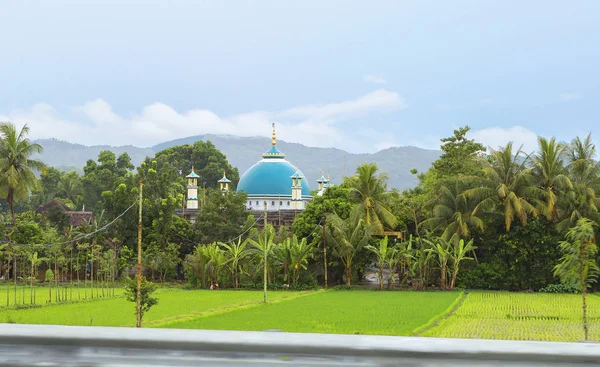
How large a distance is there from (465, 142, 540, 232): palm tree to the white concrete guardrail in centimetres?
2457

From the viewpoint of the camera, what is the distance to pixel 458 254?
25609mm

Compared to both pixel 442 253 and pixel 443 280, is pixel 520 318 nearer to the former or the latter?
pixel 442 253

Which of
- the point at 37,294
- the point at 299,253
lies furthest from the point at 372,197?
the point at 37,294

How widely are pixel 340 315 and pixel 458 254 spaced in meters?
9.78

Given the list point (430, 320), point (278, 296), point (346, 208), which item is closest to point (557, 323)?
point (430, 320)

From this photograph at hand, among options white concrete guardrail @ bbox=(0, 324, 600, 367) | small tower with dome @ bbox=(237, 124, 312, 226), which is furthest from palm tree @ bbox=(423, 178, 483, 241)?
white concrete guardrail @ bbox=(0, 324, 600, 367)

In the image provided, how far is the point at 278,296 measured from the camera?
77.4 ft

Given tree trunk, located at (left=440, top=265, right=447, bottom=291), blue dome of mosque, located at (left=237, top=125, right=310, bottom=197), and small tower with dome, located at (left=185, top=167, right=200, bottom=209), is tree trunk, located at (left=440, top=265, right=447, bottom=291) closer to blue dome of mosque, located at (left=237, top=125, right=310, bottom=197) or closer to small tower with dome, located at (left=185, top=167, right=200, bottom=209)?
small tower with dome, located at (left=185, top=167, right=200, bottom=209)

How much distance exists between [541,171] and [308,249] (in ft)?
28.9

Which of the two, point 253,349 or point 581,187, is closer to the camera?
point 253,349

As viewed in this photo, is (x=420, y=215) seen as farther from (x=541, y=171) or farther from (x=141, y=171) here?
(x=141, y=171)

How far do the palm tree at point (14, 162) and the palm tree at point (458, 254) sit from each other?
54.9ft

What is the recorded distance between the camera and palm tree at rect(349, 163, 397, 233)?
1088 inches

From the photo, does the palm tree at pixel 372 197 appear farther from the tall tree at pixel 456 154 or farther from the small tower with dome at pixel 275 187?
the small tower with dome at pixel 275 187
